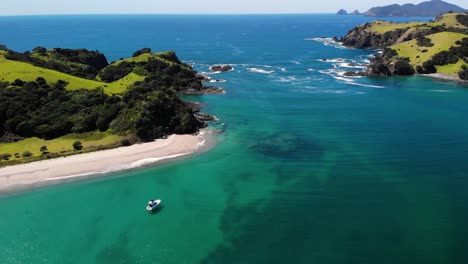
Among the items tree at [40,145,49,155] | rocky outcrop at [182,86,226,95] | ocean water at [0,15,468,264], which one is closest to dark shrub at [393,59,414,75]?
ocean water at [0,15,468,264]

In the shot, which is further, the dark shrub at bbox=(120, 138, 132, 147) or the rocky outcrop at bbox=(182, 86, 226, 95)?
the rocky outcrop at bbox=(182, 86, 226, 95)

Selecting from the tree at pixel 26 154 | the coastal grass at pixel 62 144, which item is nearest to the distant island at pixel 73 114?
the coastal grass at pixel 62 144

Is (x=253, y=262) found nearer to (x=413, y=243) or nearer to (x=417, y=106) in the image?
(x=413, y=243)

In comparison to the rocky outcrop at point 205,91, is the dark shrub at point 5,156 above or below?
below

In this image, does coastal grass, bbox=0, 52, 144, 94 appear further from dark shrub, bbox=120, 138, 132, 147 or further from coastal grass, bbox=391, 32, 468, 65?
coastal grass, bbox=391, 32, 468, 65

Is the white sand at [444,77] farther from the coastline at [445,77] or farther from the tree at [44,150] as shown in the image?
the tree at [44,150]

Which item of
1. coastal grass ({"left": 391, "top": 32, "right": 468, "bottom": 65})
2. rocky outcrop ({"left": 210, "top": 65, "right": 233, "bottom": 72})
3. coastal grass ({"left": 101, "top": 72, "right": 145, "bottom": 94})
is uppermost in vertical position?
coastal grass ({"left": 391, "top": 32, "right": 468, "bottom": 65})

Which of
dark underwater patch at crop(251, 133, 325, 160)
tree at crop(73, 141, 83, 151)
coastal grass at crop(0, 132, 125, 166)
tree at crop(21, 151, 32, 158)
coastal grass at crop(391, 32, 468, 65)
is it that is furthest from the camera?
coastal grass at crop(391, 32, 468, 65)
